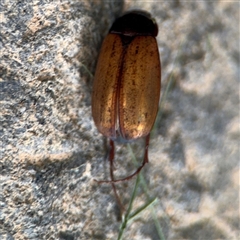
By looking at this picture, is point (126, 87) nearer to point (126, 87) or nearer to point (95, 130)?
point (126, 87)

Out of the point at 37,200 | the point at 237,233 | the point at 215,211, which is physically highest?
the point at 37,200

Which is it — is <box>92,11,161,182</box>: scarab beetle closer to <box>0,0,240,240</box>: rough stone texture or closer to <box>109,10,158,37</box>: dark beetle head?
<box>109,10,158,37</box>: dark beetle head

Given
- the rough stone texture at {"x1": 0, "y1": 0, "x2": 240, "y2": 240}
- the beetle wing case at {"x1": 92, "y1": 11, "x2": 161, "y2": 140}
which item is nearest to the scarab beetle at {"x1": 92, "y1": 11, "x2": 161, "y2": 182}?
the beetle wing case at {"x1": 92, "y1": 11, "x2": 161, "y2": 140}

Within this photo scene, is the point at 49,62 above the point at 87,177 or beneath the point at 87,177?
above

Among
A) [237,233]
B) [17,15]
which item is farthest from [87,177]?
[237,233]

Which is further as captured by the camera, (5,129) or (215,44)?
(215,44)

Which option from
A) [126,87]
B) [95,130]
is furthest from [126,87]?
[95,130]

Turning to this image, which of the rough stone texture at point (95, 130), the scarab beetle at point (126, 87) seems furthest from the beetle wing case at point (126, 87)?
the rough stone texture at point (95, 130)

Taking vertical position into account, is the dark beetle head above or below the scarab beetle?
above

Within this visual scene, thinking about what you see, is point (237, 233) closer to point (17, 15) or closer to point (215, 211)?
point (215, 211)
